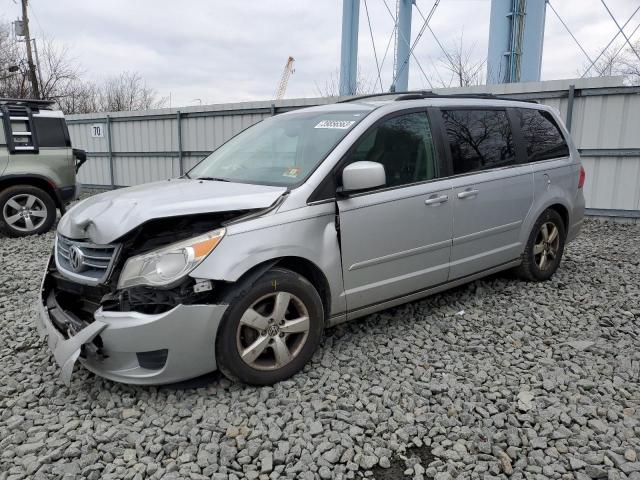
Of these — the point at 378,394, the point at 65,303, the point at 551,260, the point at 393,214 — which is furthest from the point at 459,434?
the point at 551,260

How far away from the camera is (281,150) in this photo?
3.69 meters

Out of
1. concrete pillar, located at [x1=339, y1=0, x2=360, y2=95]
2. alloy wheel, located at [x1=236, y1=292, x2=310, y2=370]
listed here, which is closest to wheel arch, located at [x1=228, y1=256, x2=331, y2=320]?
alloy wheel, located at [x1=236, y1=292, x2=310, y2=370]

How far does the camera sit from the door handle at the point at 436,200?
366 cm

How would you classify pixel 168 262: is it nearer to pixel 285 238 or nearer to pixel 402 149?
pixel 285 238

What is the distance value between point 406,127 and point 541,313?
1.96 meters

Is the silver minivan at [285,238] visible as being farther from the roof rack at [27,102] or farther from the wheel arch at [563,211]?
the roof rack at [27,102]

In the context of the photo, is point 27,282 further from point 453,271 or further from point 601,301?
point 601,301

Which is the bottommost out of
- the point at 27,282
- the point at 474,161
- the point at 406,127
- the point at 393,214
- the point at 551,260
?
the point at 27,282

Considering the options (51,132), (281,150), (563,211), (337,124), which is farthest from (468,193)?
(51,132)

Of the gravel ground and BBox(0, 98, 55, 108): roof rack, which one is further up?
BBox(0, 98, 55, 108): roof rack

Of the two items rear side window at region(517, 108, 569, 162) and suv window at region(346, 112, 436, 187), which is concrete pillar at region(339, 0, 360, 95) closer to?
rear side window at region(517, 108, 569, 162)

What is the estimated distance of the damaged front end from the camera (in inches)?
105

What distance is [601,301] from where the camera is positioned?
14.8ft

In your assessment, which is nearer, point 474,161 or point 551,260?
point 474,161
